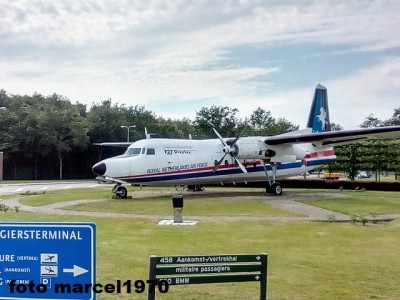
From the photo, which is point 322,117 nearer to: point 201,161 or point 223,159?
point 223,159

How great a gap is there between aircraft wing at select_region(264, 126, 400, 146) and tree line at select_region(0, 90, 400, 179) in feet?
121

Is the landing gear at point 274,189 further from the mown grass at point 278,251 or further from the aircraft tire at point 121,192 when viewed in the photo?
the mown grass at point 278,251

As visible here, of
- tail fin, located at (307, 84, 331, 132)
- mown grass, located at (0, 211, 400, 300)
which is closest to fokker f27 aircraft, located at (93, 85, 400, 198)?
tail fin, located at (307, 84, 331, 132)

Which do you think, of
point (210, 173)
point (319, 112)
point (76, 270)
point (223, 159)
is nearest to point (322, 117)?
point (319, 112)

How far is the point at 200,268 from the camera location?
19.1 ft

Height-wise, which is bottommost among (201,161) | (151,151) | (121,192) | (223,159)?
(121,192)

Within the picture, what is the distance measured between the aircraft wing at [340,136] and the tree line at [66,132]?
37.0m

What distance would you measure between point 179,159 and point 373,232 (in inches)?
592

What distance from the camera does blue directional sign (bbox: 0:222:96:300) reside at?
4918 millimetres

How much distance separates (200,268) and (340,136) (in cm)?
2488

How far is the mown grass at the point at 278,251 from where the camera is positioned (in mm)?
8523

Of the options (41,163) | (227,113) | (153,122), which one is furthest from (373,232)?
(153,122)

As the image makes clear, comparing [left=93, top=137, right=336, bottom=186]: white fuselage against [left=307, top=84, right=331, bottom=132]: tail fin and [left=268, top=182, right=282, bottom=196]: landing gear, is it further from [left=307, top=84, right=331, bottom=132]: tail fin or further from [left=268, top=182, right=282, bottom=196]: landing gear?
[left=307, top=84, right=331, bottom=132]: tail fin

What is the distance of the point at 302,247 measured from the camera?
1252 centimetres
